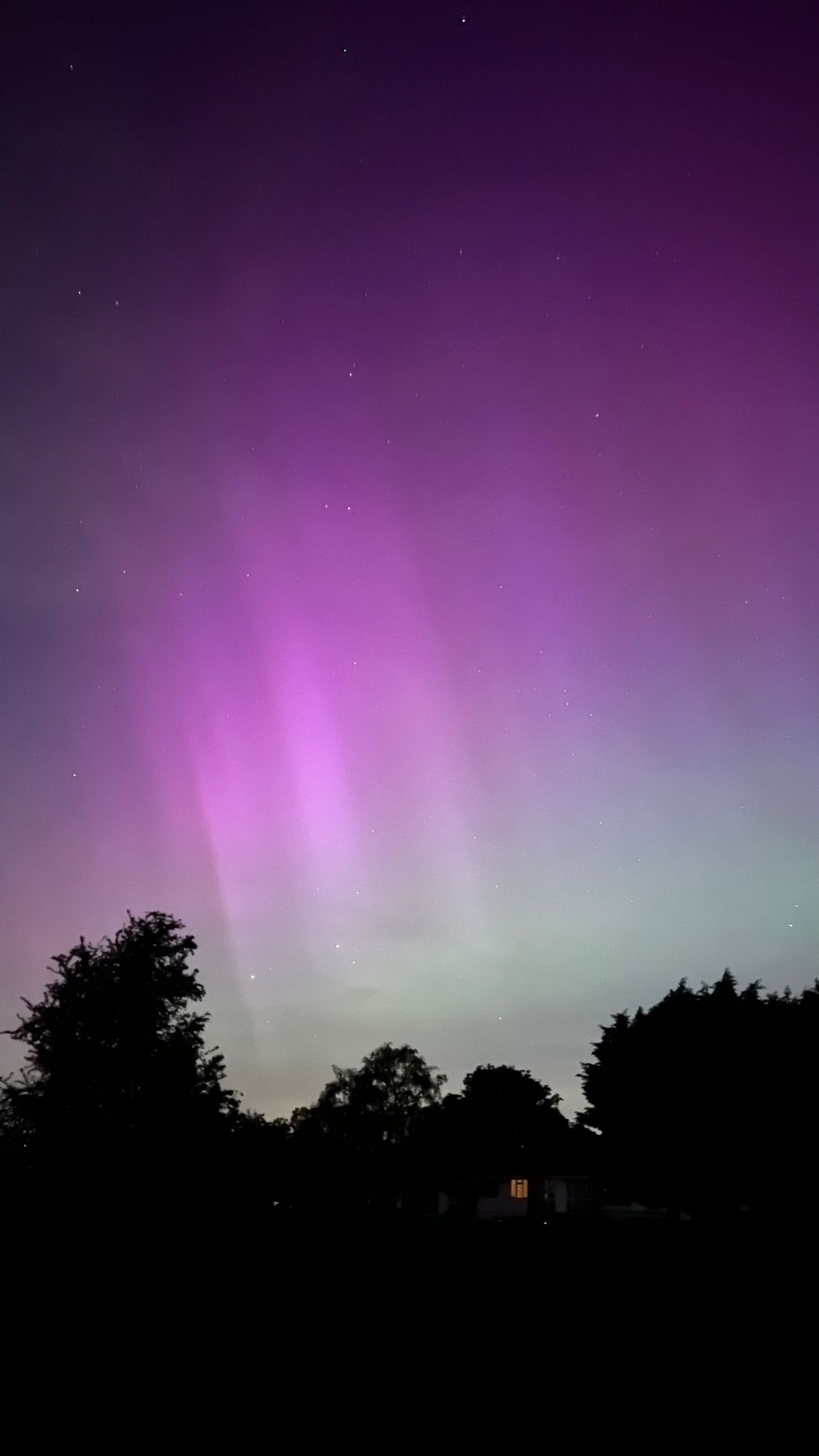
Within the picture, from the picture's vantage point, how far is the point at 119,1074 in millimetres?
41031

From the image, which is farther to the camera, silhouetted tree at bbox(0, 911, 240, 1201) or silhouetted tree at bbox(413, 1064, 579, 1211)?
silhouetted tree at bbox(413, 1064, 579, 1211)

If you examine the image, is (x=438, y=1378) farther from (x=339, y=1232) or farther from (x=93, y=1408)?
(x=339, y=1232)

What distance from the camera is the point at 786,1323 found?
1320 cm

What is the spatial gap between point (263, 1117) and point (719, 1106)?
1062 inches

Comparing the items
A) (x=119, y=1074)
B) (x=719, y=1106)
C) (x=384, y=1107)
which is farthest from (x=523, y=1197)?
(x=119, y=1074)

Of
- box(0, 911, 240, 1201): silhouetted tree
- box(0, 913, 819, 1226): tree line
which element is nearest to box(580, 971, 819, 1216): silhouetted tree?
box(0, 913, 819, 1226): tree line

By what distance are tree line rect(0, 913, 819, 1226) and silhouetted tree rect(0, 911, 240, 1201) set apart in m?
0.08

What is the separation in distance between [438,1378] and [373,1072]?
97.4 m

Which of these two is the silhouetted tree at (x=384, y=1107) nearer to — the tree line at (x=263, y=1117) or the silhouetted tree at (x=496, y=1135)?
the silhouetted tree at (x=496, y=1135)

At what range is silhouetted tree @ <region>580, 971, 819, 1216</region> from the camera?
1854 inches

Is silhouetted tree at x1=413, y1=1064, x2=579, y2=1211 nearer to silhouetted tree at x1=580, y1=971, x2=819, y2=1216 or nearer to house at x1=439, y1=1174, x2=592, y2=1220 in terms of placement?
house at x1=439, y1=1174, x2=592, y2=1220

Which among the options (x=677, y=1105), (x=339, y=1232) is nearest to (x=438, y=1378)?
(x=339, y=1232)

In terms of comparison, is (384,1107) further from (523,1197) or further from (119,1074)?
(119,1074)

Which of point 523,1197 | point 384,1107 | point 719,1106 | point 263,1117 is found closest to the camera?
point 263,1117
